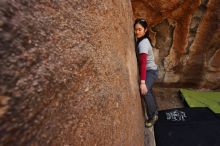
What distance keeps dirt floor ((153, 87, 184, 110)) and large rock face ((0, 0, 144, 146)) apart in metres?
2.69

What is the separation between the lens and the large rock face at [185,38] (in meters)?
3.50

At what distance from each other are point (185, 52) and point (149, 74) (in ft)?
5.95

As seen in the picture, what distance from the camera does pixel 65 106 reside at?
891 mm

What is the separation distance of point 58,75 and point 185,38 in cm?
324

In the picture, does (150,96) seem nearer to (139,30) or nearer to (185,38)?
(139,30)

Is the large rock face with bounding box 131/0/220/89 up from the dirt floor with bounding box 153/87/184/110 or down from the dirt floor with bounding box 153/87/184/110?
up

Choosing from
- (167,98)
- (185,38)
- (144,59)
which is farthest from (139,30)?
(167,98)

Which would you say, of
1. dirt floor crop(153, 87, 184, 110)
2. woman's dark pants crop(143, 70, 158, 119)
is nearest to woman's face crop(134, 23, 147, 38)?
woman's dark pants crop(143, 70, 158, 119)

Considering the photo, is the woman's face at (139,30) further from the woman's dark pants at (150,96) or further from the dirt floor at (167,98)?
the dirt floor at (167,98)

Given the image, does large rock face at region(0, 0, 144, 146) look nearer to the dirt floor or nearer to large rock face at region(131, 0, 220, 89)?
large rock face at region(131, 0, 220, 89)

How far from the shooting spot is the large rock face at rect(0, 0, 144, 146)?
0.70 metres

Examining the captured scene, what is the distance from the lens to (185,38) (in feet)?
12.6

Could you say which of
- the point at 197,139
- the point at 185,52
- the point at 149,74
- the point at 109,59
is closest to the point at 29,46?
the point at 109,59

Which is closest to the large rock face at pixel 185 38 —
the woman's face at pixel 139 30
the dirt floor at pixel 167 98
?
the dirt floor at pixel 167 98
